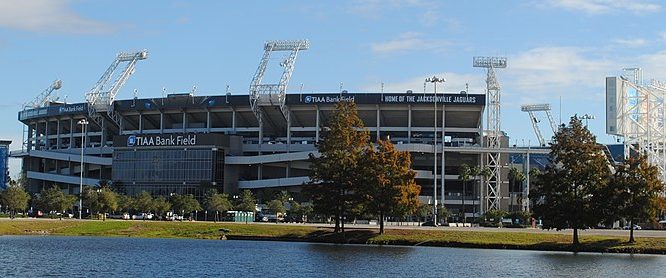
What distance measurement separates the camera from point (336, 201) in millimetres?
101188

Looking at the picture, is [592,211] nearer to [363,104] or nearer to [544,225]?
[544,225]

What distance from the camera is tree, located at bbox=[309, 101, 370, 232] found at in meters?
101

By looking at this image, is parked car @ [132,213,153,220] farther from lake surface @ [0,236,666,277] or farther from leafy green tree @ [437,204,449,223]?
lake surface @ [0,236,666,277]

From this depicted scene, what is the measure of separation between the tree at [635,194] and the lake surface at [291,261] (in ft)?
18.4

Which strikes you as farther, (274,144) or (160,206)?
(274,144)

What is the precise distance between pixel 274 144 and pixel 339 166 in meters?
80.8

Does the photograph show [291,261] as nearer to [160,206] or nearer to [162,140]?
[160,206]

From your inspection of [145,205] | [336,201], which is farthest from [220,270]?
[145,205]

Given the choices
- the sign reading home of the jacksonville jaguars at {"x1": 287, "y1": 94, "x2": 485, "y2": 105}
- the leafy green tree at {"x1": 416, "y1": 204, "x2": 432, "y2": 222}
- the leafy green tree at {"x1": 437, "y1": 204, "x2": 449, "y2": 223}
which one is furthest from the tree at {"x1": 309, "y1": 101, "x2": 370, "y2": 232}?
the sign reading home of the jacksonville jaguars at {"x1": 287, "y1": 94, "x2": 485, "y2": 105}

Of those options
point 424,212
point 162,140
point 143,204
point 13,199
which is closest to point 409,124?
point 424,212

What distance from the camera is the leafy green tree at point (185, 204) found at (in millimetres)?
155375

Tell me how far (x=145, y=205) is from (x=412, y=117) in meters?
54.9

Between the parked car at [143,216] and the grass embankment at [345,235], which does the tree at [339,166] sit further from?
the parked car at [143,216]

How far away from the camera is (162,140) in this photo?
178m
